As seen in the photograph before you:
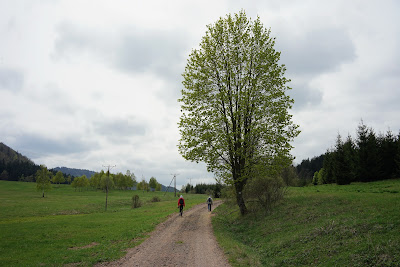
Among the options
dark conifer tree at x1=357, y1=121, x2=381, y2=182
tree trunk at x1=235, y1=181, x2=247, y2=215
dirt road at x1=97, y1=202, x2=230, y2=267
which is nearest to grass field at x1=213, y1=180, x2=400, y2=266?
dirt road at x1=97, y1=202, x2=230, y2=267

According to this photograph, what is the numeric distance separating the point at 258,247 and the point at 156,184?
152897 mm

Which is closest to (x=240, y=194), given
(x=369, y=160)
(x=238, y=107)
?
(x=238, y=107)

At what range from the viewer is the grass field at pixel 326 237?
876cm

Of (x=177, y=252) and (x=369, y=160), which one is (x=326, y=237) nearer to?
(x=177, y=252)

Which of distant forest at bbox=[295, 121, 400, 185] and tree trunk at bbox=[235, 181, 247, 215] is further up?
distant forest at bbox=[295, 121, 400, 185]

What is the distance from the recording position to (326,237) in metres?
11.3

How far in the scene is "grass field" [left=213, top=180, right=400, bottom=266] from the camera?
8.76m

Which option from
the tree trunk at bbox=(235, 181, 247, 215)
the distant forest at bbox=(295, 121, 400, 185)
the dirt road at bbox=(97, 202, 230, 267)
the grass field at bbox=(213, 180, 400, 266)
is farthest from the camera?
the distant forest at bbox=(295, 121, 400, 185)

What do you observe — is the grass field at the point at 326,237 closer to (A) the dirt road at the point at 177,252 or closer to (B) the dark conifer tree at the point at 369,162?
(A) the dirt road at the point at 177,252

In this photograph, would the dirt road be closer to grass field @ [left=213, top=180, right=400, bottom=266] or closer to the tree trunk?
grass field @ [left=213, top=180, right=400, bottom=266]

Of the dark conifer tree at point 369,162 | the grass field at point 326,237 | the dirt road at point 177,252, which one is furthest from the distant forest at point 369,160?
the dirt road at point 177,252

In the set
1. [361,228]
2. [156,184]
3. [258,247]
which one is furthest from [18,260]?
[156,184]

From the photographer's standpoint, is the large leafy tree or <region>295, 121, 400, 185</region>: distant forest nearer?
the large leafy tree

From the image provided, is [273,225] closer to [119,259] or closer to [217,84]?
[119,259]
